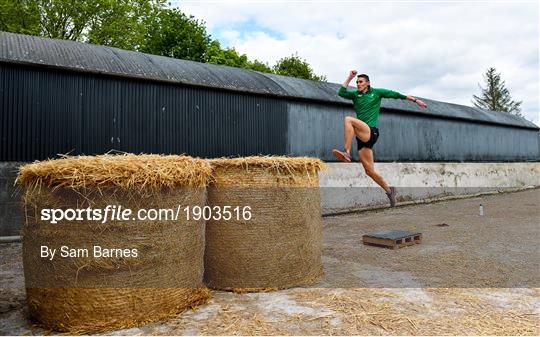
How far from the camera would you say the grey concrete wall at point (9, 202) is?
33.3 feet

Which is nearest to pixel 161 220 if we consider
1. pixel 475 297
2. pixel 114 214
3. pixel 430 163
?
pixel 114 214

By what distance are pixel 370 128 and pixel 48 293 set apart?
517 centimetres

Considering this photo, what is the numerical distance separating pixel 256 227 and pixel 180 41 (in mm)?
36575

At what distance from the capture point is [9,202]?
10328 mm

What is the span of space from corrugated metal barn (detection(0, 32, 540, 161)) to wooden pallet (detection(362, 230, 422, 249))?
6.69 meters

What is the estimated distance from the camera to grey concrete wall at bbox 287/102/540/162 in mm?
16203

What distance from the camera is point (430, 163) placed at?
2109 centimetres

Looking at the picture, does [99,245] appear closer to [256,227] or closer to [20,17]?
[256,227]

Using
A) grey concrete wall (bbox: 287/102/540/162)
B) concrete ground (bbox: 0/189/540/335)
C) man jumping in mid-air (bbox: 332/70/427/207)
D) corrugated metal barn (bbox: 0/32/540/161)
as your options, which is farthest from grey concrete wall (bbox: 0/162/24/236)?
grey concrete wall (bbox: 287/102/540/162)

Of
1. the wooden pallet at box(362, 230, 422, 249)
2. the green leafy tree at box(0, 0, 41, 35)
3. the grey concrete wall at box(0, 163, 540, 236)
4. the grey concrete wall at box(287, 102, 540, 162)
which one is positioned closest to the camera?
the wooden pallet at box(362, 230, 422, 249)

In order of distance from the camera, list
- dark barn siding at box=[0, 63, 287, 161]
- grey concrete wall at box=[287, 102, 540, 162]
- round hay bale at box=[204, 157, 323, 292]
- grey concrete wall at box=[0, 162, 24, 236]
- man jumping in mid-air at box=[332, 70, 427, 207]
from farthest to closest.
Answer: grey concrete wall at box=[287, 102, 540, 162] < dark barn siding at box=[0, 63, 287, 161] < grey concrete wall at box=[0, 162, 24, 236] < man jumping in mid-air at box=[332, 70, 427, 207] < round hay bale at box=[204, 157, 323, 292]

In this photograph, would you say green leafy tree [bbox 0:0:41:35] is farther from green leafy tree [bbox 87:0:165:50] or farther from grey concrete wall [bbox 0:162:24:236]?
grey concrete wall [bbox 0:162:24:236]

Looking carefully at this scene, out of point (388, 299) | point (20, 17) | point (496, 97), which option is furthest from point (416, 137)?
point (496, 97)

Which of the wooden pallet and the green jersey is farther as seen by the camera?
the wooden pallet
